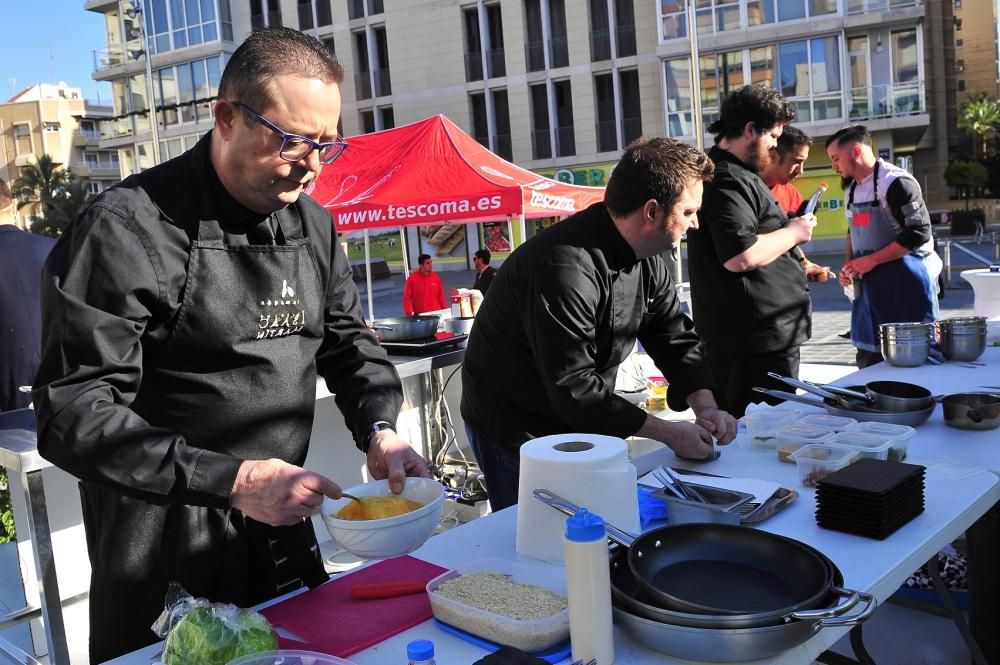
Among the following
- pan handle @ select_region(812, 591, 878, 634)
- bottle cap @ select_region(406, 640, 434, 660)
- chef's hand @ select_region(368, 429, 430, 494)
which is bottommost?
pan handle @ select_region(812, 591, 878, 634)

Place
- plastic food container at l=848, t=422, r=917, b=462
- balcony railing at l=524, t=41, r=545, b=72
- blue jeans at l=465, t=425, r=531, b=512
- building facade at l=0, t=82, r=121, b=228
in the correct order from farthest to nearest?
1. building facade at l=0, t=82, r=121, b=228
2. balcony railing at l=524, t=41, r=545, b=72
3. blue jeans at l=465, t=425, r=531, b=512
4. plastic food container at l=848, t=422, r=917, b=462

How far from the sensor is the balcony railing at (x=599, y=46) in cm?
2517

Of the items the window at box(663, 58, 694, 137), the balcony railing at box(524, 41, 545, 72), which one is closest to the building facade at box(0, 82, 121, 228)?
the balcony railing at box(524, 41, 545, 72)

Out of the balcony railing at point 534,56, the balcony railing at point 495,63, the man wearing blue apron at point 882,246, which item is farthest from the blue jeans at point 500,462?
the balcony railing at point 495,63

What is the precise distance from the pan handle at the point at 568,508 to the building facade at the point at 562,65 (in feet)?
66.9

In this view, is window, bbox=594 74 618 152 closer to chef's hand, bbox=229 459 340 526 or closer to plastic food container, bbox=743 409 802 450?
plastic food container, bbox=743 409 802 450

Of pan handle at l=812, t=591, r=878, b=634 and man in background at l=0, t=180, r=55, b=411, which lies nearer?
pan handle at l=812, t=591, r=878, b=634

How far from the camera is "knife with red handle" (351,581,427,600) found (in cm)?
144

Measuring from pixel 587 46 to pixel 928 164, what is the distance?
18.4 metres

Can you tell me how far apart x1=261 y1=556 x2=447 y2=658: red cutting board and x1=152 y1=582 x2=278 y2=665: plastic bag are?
0.37 feet

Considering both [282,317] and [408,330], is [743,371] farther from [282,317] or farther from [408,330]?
[282,317]

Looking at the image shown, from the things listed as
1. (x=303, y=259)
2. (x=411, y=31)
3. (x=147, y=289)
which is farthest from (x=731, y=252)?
(x=411, y=31)

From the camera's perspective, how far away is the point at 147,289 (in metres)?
1.47

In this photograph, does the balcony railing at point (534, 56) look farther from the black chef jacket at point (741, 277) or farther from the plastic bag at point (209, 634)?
the plastic bag at point (209, 634)
